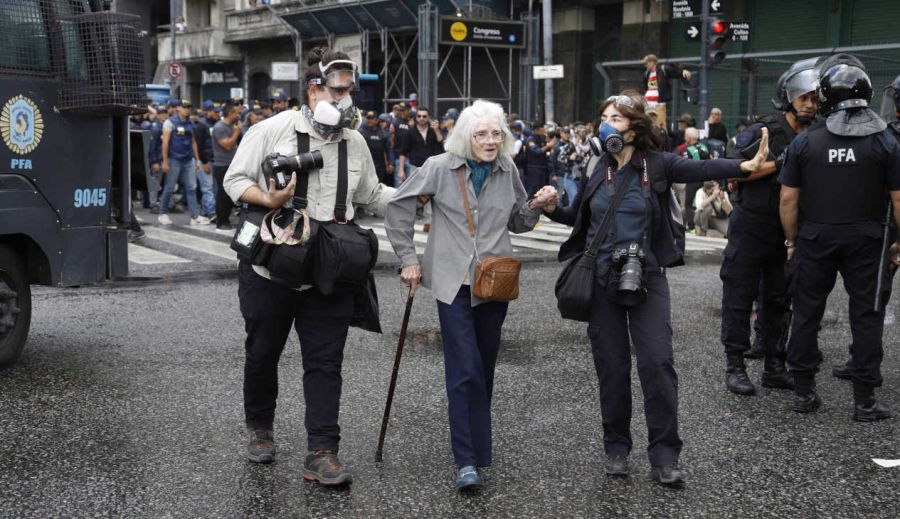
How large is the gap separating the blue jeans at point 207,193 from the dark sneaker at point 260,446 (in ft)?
40.3

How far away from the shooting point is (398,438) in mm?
5270

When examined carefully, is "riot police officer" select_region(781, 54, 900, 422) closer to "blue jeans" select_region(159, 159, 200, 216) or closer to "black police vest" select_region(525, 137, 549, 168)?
"blue jeans" select_region(159, 159, 200, 216)

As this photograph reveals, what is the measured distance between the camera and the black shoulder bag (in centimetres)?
476

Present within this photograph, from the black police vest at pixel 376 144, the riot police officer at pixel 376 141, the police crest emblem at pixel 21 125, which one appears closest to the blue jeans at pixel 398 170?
the riot police officer at pixel 376 141

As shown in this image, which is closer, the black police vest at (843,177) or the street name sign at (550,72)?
the black police vest at (843,177)

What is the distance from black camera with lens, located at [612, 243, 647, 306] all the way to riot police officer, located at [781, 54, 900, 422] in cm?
150

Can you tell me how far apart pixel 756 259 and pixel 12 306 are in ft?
15.1

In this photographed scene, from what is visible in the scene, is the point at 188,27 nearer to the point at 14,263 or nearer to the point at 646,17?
the point at 646,17

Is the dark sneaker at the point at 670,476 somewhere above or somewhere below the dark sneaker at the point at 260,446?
below

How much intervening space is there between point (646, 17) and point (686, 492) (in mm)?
24846

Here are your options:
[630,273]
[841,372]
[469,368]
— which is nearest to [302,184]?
[469,368]

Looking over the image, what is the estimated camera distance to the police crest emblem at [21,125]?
20.3 ft

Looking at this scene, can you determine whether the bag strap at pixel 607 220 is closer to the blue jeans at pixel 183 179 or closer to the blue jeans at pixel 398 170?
the blue jeans at pixel 183 179

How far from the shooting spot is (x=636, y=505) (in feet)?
14.5
